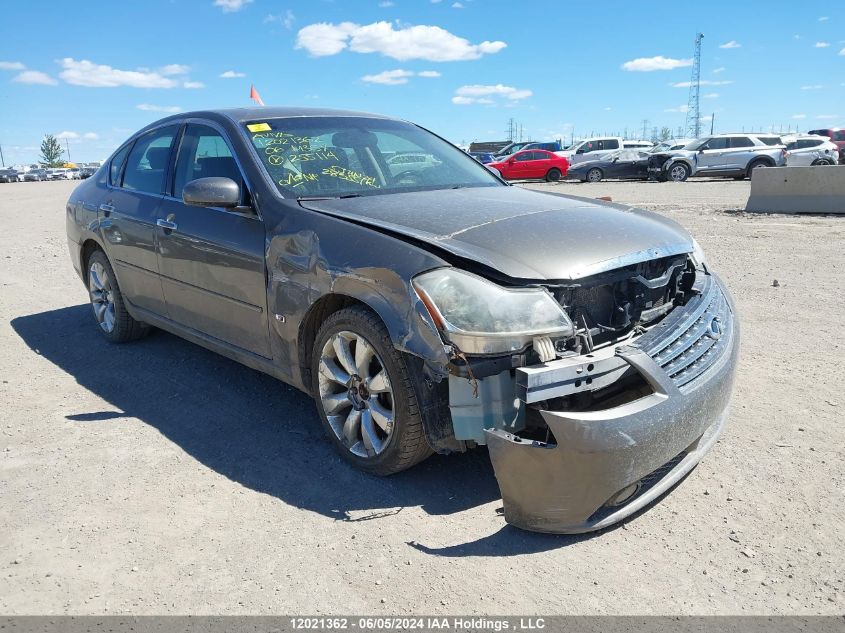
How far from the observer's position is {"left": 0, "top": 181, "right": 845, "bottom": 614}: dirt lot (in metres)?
2.45

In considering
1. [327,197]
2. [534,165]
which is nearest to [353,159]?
[327,197]

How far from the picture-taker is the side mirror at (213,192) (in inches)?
140

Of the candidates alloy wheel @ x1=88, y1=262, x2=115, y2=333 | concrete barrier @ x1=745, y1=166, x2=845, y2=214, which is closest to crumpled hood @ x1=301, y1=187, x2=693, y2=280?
alloy wheel @ x1=88, y1=262, x2=115, y2=333

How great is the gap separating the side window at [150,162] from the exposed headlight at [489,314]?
2722 mm

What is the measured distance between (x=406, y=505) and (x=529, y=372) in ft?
3.16

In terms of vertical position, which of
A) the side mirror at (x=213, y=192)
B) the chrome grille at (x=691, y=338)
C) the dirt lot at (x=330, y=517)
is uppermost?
the side mirror at (x=213, y=192)

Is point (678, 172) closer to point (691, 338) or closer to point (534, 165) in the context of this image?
point (534, 165)

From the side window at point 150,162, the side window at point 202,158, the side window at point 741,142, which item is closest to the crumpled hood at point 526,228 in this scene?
the side window at point 202,158

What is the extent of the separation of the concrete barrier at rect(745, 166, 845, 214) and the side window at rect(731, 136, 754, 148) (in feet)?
40.8

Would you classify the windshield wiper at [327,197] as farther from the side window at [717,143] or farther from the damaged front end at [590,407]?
the side window at [717,143]

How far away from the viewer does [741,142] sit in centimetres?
2405

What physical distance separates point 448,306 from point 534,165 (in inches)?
1073

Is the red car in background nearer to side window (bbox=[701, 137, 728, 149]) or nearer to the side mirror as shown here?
side window (bbox=[701, 137, 728, 149])

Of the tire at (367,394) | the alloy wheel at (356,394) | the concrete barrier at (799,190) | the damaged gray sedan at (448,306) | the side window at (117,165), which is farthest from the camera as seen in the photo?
the concrete barrier at (799,190)
